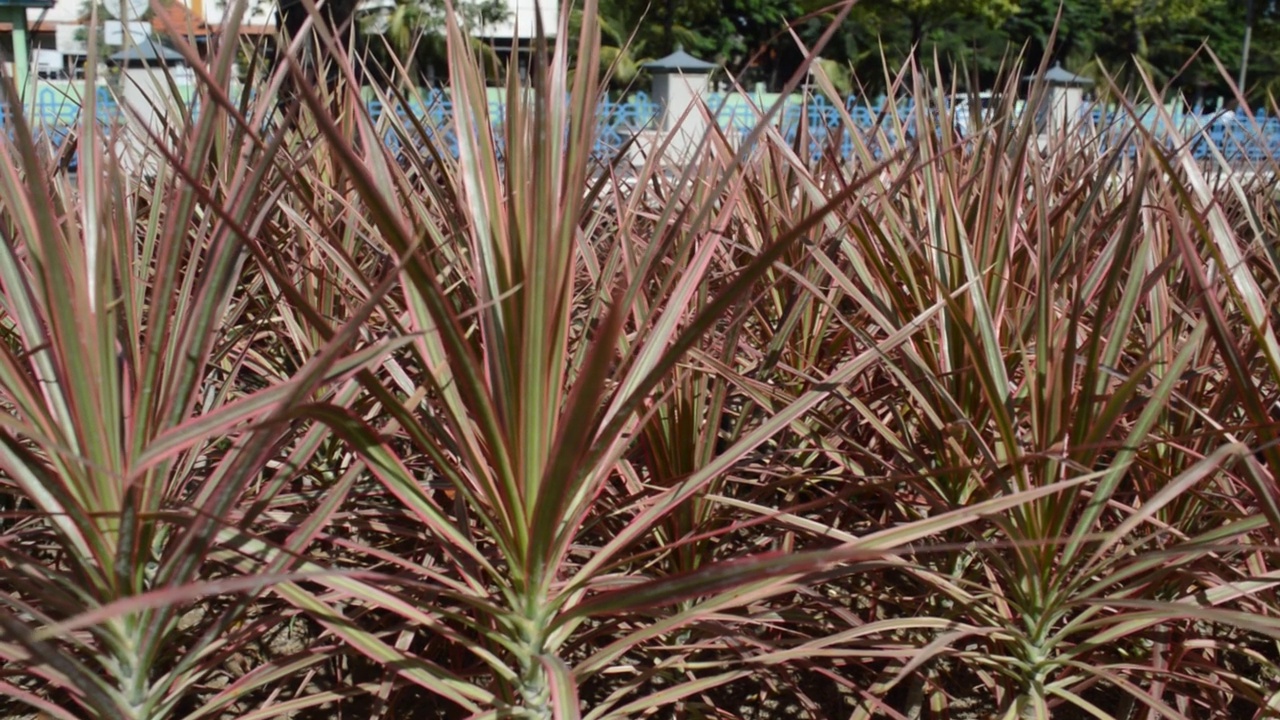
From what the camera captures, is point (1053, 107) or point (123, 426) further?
point (1053, 107)

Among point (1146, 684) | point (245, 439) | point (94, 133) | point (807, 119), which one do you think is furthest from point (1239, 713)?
point (94, 133)

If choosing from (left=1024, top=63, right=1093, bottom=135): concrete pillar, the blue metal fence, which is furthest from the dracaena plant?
(left=1024, top=63, right=1093, bottom=135): concrete pillar

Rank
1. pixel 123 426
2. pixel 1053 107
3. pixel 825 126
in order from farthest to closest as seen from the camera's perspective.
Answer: pixel 1053 107, pixel 825 126, pixel 123 426

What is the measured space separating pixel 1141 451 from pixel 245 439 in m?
1.17

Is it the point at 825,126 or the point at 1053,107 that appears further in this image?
the point at 1053,107

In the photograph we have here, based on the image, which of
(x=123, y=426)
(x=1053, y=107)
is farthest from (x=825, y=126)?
(x=123, y=426)

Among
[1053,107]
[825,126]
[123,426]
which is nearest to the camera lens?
[123,426]

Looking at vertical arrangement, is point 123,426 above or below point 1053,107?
below

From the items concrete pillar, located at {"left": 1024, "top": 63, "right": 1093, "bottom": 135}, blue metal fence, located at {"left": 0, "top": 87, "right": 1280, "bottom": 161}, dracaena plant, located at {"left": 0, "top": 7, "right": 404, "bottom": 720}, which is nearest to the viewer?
dracaena plant, located at {"left": 0, "top": 7, "right": 404, "bottom": 720}

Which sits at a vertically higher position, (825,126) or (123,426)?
(825,126)

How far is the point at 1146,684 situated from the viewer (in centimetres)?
165

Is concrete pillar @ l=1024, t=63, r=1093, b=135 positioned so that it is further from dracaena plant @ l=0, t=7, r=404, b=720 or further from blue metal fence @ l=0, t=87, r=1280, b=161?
dracaena plant @ l=0, t=7, r=404, b=720

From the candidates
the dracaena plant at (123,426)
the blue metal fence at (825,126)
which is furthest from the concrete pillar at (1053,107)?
the dracaena plant at (123,426)

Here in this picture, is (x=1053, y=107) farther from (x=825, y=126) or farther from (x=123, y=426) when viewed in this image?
(x=123, y=426)
